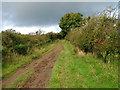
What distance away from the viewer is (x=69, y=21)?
53750 millimetres

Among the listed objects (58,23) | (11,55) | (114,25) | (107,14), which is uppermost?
(58,23)

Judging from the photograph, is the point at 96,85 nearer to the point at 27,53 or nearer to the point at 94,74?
the point at 94,74

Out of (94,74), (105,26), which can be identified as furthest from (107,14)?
(94,74)

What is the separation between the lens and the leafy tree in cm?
5338

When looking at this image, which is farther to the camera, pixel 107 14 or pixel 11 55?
pixel 11 55

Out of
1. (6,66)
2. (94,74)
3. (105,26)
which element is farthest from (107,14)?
(6,66)

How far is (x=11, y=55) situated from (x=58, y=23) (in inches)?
1806

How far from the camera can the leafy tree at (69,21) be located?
53375mm

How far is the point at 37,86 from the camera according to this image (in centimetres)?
655

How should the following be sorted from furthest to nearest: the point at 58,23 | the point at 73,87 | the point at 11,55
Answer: the point at 58,23, the point at 11,55, the point at 73,87

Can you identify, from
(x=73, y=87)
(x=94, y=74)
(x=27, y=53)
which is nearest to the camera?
(x=73, y=87)

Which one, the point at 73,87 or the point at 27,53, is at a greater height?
the point at 27,53

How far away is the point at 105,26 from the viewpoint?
28.6ft

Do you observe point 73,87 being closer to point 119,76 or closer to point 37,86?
point 37,86
